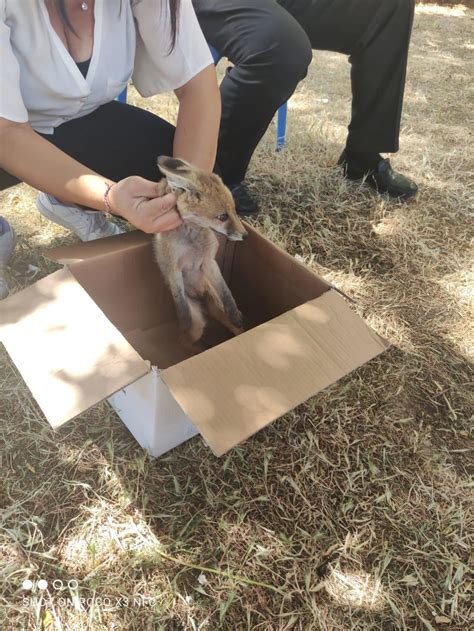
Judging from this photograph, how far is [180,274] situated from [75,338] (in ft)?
2.84

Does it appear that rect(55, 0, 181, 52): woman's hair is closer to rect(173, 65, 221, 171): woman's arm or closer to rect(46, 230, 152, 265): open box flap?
rect(173, 65, 221, 171): woman's arm

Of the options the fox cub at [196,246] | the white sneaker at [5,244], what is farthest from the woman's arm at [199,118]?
the white sneaker at [5,244]

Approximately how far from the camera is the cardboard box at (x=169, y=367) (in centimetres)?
128

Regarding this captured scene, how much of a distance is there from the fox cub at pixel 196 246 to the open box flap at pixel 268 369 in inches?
25.1

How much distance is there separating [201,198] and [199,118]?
1.75 feet

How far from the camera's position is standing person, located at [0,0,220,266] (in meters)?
1.71

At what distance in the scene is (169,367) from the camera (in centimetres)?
159

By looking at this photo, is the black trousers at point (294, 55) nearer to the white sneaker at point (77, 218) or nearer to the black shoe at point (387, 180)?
the black shoe at point (387, 180)

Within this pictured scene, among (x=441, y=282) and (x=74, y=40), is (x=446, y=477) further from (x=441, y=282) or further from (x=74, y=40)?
(x=74, y=40)

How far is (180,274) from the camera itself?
2213 mm

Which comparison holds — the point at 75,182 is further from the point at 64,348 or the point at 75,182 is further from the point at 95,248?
the point at 64,348

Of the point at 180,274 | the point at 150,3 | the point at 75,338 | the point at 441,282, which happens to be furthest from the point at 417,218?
the point at 75,338

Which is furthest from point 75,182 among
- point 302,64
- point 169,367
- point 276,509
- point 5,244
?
point 302,64

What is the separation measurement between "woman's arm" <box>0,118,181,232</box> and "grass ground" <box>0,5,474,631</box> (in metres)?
0.87
